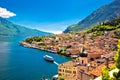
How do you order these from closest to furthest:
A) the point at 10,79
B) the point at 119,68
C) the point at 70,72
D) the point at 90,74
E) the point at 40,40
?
→ the point at 119,68, the point at 90,74, the point at 70,72, the point at 10,79, the point at 40,40

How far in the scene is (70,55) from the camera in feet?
405

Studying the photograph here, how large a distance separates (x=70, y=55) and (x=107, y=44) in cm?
1910

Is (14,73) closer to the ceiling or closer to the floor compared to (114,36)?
closer to the floor

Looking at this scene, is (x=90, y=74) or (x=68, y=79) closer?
(x=90, y=74)

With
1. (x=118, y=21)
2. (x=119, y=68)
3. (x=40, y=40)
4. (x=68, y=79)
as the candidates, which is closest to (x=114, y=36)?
(x=118, y=21)

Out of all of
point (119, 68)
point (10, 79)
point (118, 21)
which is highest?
point (118, 21)

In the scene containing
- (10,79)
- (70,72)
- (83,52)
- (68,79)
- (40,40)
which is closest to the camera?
(68,79)

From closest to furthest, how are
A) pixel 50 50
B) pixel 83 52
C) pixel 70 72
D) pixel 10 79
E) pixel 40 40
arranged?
pixel 70 72 < pixel 10 79 < pixel 83 52 < pixel 50 50 < pixel 40 40

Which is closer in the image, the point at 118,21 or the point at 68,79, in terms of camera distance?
the point at 68,79

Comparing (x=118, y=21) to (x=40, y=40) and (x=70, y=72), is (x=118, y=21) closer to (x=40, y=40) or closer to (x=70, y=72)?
(x=40, y=40)

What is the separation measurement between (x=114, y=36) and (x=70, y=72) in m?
93.6

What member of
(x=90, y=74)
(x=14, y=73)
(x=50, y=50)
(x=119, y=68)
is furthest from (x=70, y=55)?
(x=119, y=68)

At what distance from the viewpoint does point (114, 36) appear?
151375mm

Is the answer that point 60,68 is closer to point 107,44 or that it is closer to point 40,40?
point 107,44
